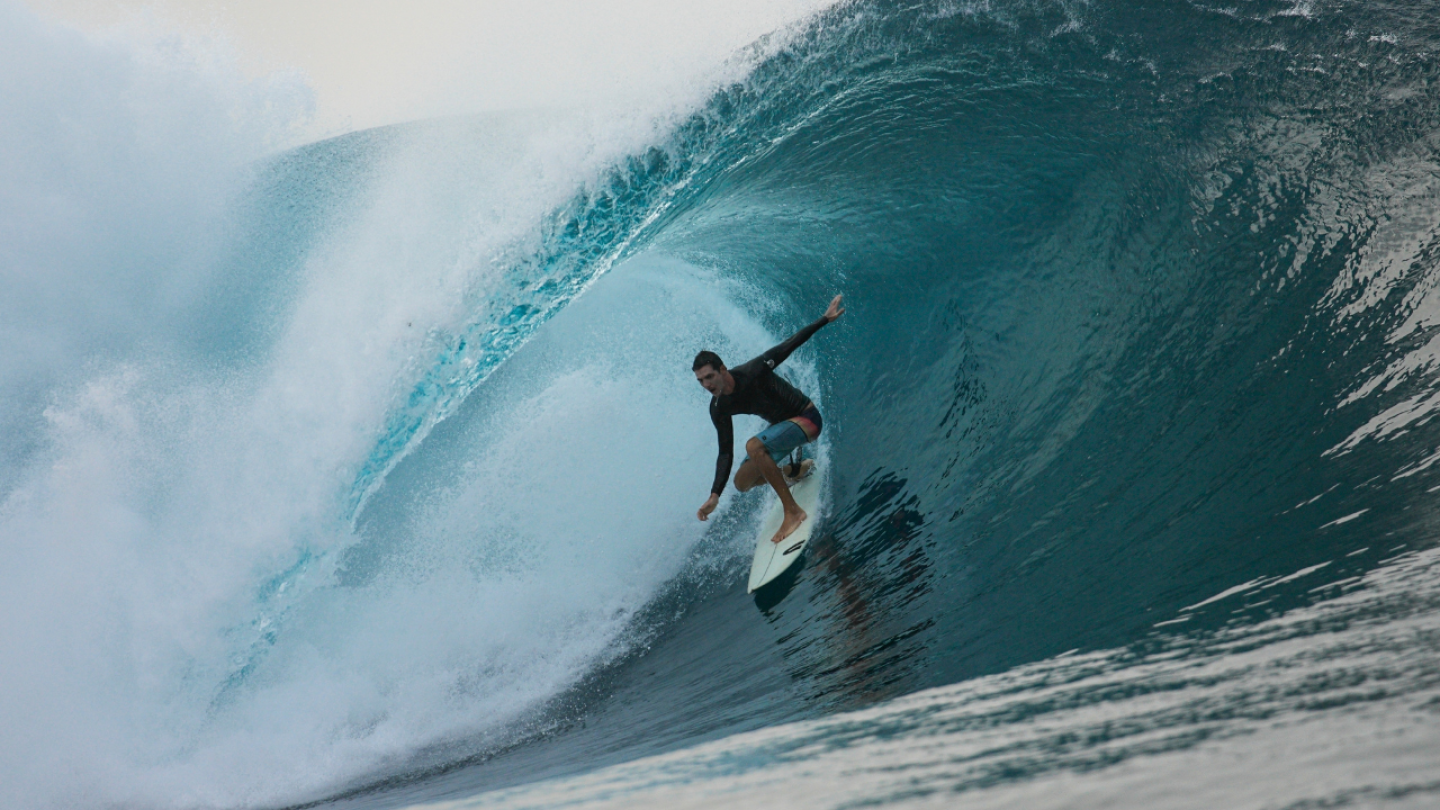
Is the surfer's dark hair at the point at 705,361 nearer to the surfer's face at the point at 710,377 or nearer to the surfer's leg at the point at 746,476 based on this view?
the surfer's face at the point at 710,377

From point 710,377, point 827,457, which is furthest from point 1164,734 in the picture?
point 827,457

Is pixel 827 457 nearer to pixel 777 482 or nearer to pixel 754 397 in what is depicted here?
pixel 777 482

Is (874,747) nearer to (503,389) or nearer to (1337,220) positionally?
(1337,220)

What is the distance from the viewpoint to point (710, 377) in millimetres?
4430

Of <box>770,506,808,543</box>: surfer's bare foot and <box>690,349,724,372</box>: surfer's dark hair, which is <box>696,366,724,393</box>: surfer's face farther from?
<box>770,506,808,543</box>: surfer's bare foot

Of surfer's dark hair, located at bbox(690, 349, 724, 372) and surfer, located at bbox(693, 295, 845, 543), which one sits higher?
surfer's dark hair, located at bbox(690, 349, 724, 372)

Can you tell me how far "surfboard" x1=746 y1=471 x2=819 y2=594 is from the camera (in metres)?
4.86

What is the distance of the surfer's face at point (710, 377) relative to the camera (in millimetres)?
4395

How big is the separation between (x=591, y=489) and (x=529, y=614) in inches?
41.4

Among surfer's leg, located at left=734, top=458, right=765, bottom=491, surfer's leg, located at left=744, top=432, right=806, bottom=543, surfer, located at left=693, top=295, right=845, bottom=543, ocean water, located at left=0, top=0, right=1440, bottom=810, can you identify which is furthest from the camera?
surfer's leg, located at left=734, top=458, right=765, bottom=491

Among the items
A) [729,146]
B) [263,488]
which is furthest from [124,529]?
[729,146]

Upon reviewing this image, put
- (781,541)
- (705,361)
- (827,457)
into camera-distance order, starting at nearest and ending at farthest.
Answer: (705,361) < (781,541) < (827,457)

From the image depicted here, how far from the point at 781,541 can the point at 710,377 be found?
1189 mm

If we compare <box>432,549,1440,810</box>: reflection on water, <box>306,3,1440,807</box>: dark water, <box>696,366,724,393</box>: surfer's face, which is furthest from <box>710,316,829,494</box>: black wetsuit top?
<box>432,549,1440,810</box>: reflection on water
